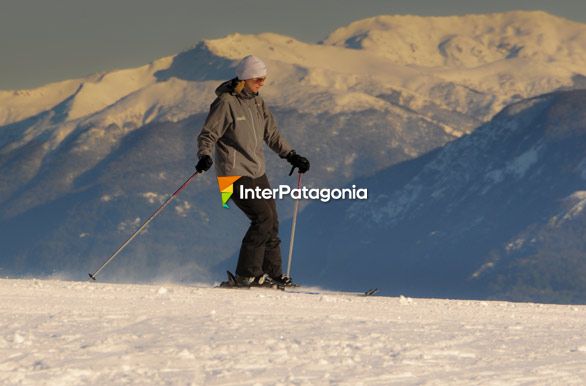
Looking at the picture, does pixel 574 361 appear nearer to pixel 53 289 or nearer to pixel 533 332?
pixel 533 332

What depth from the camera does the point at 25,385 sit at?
948 cm

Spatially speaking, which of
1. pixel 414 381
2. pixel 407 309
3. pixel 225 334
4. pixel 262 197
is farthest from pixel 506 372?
pixel 262 197

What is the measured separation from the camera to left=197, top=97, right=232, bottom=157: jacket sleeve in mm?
15922

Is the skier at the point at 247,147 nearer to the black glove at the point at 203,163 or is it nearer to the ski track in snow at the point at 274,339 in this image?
the black glove at the point at 203,163

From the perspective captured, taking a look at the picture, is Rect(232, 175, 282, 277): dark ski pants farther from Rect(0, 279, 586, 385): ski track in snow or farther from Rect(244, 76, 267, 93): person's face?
Rect(244, 76, 267, 93): person's face

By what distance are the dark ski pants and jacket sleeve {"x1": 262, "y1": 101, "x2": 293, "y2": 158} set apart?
0.46 meters

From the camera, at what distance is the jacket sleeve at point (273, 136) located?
16656 millimetres

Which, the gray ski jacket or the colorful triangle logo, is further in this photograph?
the colorful triangle logo

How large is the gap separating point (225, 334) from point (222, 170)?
15.3 feet

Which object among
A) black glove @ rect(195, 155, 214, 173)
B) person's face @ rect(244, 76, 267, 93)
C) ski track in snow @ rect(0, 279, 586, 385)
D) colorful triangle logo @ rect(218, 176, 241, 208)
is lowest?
ski track in snow @ rect(0, 279, 586, 385)

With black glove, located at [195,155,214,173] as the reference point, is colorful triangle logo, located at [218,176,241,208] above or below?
below

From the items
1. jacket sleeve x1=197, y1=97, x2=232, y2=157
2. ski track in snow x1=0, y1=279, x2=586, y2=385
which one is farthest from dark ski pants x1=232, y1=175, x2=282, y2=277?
ski track in snow x1=0, y1=279, x2=586, y2=385

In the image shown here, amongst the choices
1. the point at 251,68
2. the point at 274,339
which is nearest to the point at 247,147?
the point at 251,68

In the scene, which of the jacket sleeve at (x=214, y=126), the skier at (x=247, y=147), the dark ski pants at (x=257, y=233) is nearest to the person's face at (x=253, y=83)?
the skier at (x=247, y=147)
